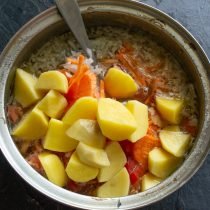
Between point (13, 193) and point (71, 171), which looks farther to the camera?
point (13, 193)

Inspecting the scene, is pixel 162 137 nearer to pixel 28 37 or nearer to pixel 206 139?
pixel 206 139

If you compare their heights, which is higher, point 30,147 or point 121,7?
point 121,7

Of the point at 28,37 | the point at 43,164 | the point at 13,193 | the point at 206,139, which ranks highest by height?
the point at 28,37

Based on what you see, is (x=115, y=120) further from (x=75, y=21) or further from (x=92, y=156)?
(x=75, y=21)

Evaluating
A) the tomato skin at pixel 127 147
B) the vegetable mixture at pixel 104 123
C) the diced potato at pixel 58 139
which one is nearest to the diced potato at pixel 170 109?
the vegetable mixture at pixel 104 123

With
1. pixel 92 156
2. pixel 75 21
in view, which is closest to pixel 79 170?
pixel 92 156

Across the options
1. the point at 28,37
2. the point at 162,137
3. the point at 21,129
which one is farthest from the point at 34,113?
the point at 162,137
